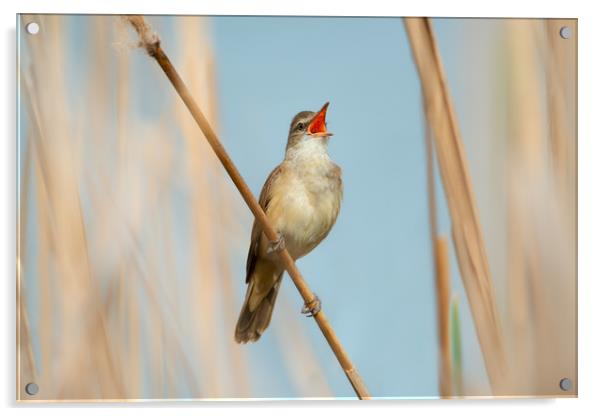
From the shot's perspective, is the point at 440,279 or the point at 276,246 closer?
the point at 276,246

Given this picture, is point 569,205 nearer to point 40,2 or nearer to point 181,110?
point 181,110

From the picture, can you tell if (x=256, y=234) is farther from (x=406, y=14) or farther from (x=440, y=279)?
(x=406, y=14)

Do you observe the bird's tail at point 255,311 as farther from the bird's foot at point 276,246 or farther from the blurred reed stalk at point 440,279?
the blurred reed stalk at point 440,279

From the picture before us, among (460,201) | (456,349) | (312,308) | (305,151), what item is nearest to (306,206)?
(305,151)

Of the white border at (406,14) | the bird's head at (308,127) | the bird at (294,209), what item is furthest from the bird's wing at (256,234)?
the white border at (406,14)

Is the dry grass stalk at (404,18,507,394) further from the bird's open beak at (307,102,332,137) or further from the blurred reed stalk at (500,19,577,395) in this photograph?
the bird's open beak at (307,102,332,137)

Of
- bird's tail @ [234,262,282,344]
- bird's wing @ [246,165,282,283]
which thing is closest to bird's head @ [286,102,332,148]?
bird's wing @ [246,165,282,283]

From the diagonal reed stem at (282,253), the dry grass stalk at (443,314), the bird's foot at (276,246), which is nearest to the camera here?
the diagonal reed stem at (282,253)
